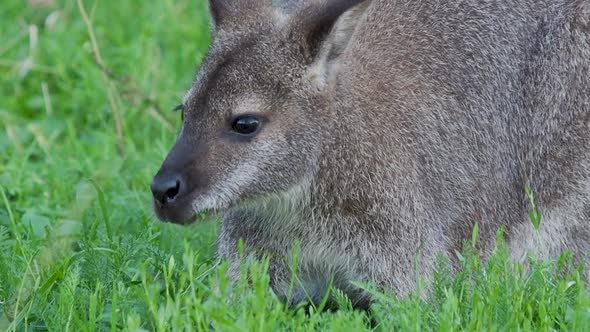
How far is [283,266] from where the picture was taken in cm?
575

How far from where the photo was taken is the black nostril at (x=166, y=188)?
208 inches

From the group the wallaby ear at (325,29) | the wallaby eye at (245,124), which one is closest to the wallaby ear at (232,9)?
the wallaby ear at (325,29)

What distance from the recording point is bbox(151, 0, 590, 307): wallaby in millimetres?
5445

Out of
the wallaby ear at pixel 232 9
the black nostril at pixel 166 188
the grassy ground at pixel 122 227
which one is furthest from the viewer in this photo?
the wallaby ear at pixel 232 9

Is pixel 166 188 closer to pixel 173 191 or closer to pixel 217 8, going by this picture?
pixel 173 191

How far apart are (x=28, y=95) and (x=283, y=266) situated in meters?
3.89

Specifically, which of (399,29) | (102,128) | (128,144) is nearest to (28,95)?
(102,128)

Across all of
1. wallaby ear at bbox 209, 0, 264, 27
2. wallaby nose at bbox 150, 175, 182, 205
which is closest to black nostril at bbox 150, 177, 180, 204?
wallaby nose at bbox 150, 175, 182, 205

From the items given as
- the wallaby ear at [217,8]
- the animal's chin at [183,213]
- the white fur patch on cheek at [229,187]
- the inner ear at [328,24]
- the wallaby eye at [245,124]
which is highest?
the inner ear at [328,24]

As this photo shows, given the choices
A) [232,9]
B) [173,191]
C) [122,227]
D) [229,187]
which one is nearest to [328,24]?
[232,9]

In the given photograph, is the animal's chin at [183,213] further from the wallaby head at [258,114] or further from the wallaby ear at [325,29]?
the wallaby ear at [325,29]

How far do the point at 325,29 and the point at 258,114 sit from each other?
500mm

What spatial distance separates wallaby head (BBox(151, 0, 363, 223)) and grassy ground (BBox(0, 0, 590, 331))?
14.9 inches

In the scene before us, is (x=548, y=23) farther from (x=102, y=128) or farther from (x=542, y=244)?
(x=102, y=128)
